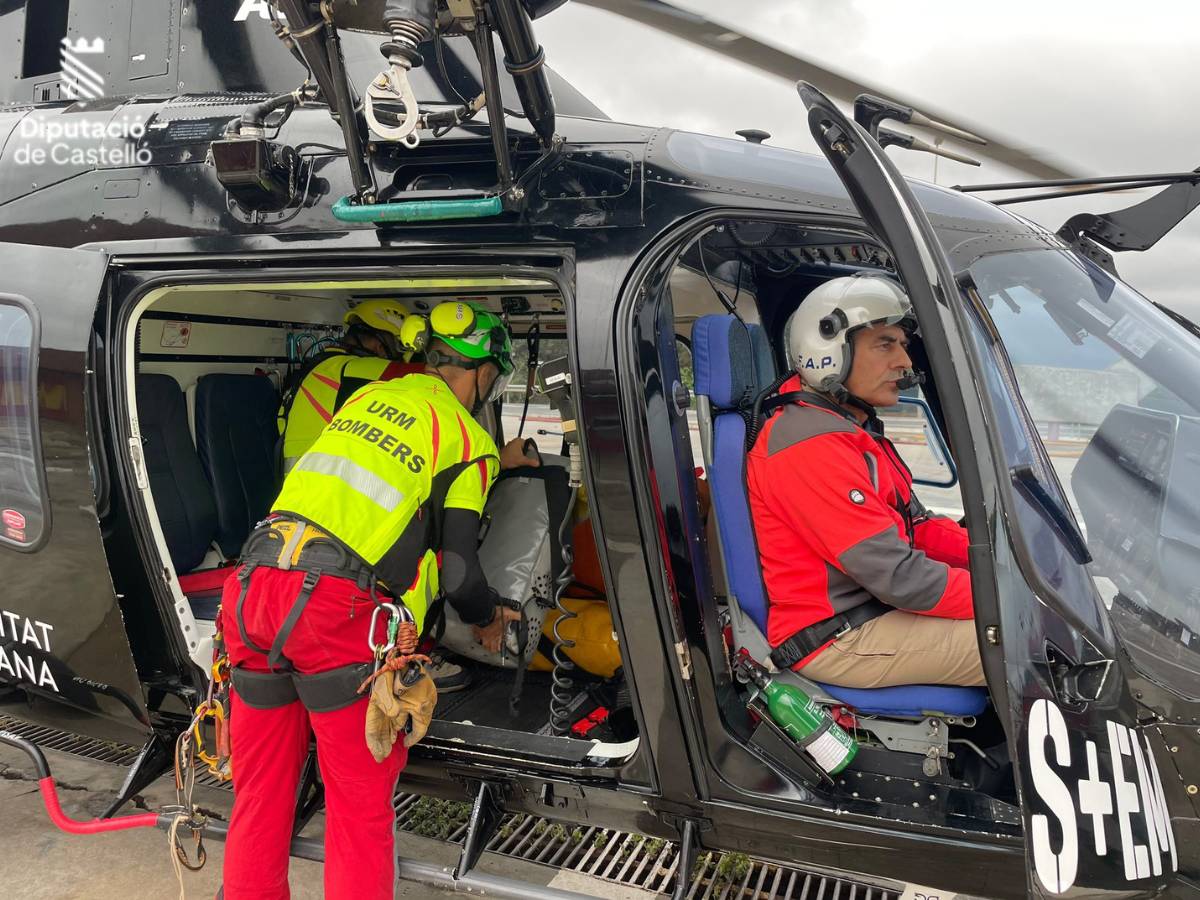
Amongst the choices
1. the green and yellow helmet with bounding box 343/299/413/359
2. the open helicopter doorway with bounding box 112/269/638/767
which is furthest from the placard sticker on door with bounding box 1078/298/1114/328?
the green and yellow helmet with bounding box 343/299/413/359

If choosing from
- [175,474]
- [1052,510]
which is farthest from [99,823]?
[1052,510]

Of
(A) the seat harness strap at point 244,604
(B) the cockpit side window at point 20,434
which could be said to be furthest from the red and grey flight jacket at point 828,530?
(B) the cockpit side window at point 20,434

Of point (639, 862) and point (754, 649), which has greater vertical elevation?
point (754, 649)

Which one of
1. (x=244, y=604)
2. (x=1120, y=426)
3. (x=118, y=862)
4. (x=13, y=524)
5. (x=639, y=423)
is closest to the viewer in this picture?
(x=1120, y=426)

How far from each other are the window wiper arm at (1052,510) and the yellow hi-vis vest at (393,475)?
1.49 m

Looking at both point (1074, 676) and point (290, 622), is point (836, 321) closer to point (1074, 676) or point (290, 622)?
point (1074, 676)

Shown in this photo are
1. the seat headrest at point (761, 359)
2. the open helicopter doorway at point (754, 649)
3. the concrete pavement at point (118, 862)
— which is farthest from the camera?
the seat headrest at point (761, 359)

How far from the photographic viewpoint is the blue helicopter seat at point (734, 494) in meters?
2.39

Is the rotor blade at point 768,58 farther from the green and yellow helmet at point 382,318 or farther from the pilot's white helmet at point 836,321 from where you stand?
the green and yellow helmet at point 382,318

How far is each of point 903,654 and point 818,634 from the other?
0.77 ft

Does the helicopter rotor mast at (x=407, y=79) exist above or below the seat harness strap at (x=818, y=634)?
above

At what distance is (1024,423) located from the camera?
5.93 feet

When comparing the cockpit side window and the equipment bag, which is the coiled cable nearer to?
the equipment bag

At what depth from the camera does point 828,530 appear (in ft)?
7.66
